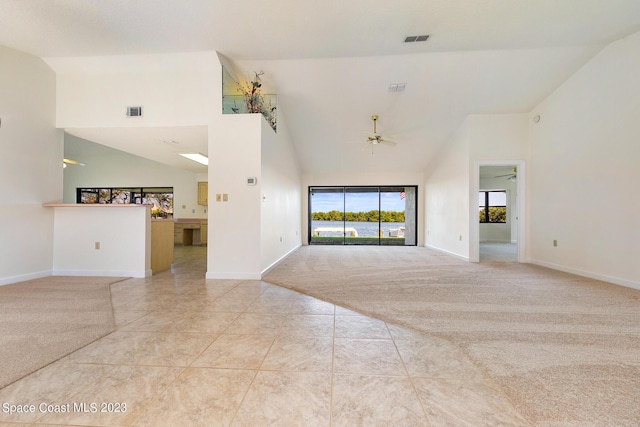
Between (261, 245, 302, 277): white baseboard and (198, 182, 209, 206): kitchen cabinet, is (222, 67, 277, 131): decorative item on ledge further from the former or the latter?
(198, 182, 209, 206): kitchen cabinet

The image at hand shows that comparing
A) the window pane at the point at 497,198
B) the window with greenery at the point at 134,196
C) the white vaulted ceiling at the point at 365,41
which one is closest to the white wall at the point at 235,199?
the white vaulted ceiling at the point at 365,41

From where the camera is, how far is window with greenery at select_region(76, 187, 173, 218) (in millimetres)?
9281

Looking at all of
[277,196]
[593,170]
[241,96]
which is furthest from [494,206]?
[241,96]

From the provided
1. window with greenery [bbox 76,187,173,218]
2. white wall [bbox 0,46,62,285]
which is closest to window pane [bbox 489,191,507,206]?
window with greenery [bbox 76,187,173,218]

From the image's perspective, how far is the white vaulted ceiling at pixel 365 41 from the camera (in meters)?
3.13

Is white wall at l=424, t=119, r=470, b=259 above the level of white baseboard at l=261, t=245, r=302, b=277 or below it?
above

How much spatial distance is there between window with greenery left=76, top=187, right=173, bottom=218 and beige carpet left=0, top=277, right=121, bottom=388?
5.84m

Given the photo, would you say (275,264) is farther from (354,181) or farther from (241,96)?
(354,181)

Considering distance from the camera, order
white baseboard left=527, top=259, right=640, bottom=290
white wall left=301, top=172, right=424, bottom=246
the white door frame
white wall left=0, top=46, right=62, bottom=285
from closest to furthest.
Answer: white baseboard left=527, top=259, right=640, bottom=290 < white wall left=0, top=46, right=62, bottom=285 < the white door frame < white wall left=301, top=172, right=424, bottom=246

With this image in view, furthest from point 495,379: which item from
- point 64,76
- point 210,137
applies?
point 64,76

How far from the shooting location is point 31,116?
13.1 feet

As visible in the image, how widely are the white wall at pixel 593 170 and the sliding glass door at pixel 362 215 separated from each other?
412 centimetres

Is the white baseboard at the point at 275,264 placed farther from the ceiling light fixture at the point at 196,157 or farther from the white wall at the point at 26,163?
the white wall at the point at 26,163

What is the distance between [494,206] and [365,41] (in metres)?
9.48
